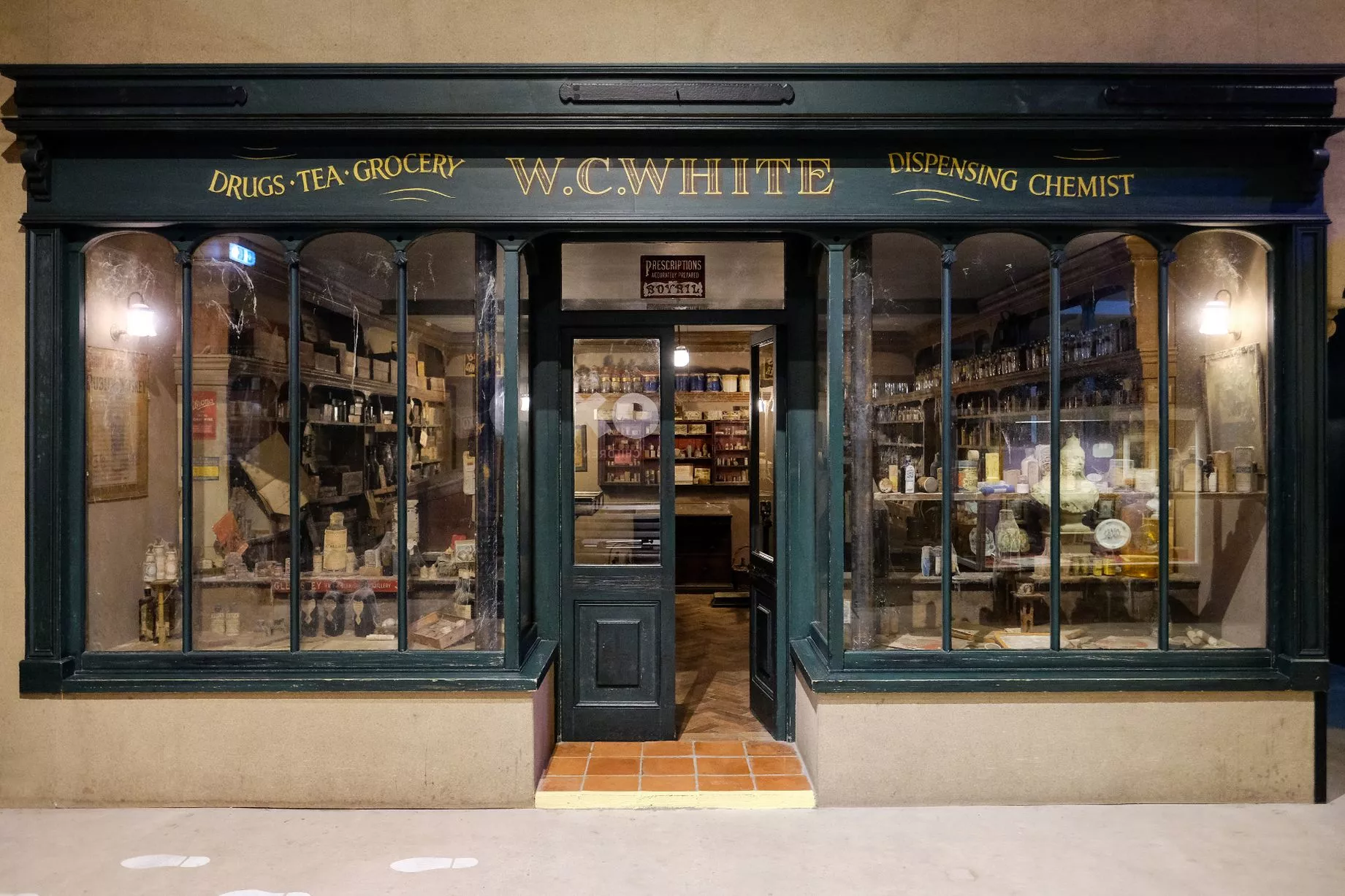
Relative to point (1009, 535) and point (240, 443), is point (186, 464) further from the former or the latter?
point (1009, 535)

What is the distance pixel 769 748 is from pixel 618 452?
6.78ft

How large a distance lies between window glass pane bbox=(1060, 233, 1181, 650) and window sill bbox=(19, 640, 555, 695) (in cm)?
328

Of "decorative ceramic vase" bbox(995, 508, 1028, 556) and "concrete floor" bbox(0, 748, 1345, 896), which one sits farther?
"decorative ceramic vase" bbox(995, 508, 1028, 556)

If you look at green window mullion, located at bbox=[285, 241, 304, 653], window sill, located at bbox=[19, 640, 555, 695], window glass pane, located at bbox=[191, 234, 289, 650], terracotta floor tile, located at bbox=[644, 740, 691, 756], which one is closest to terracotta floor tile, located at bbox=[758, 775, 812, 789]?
terracotta floor tile, located at bbox=[644, 740, 691, 756]

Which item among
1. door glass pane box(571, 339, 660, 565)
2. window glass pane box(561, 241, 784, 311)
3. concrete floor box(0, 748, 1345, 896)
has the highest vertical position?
window glass pane box(561, 241, 784, 311)

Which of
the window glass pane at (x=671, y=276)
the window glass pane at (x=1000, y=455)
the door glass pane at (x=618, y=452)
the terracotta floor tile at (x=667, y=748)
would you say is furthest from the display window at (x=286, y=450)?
the window glass pane at (x=1000, y=455)

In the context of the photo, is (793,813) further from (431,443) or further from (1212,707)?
(431,443)

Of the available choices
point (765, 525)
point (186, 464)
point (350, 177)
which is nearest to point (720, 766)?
point (765, 525)

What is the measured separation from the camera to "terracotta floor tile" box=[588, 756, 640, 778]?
429cm

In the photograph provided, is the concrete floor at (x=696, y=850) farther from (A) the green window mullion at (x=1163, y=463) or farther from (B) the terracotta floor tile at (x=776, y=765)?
(A) the green window mullion at (x=1163, y=463)

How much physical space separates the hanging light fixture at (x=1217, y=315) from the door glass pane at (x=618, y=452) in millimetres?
3285

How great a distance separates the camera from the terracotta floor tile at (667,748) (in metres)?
→ 4.59

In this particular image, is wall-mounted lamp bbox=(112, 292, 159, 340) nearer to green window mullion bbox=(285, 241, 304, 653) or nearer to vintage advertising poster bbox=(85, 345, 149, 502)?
vintage advertising poster bbox=(85, 345, 149, 502)

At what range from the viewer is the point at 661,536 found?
16.0ft
